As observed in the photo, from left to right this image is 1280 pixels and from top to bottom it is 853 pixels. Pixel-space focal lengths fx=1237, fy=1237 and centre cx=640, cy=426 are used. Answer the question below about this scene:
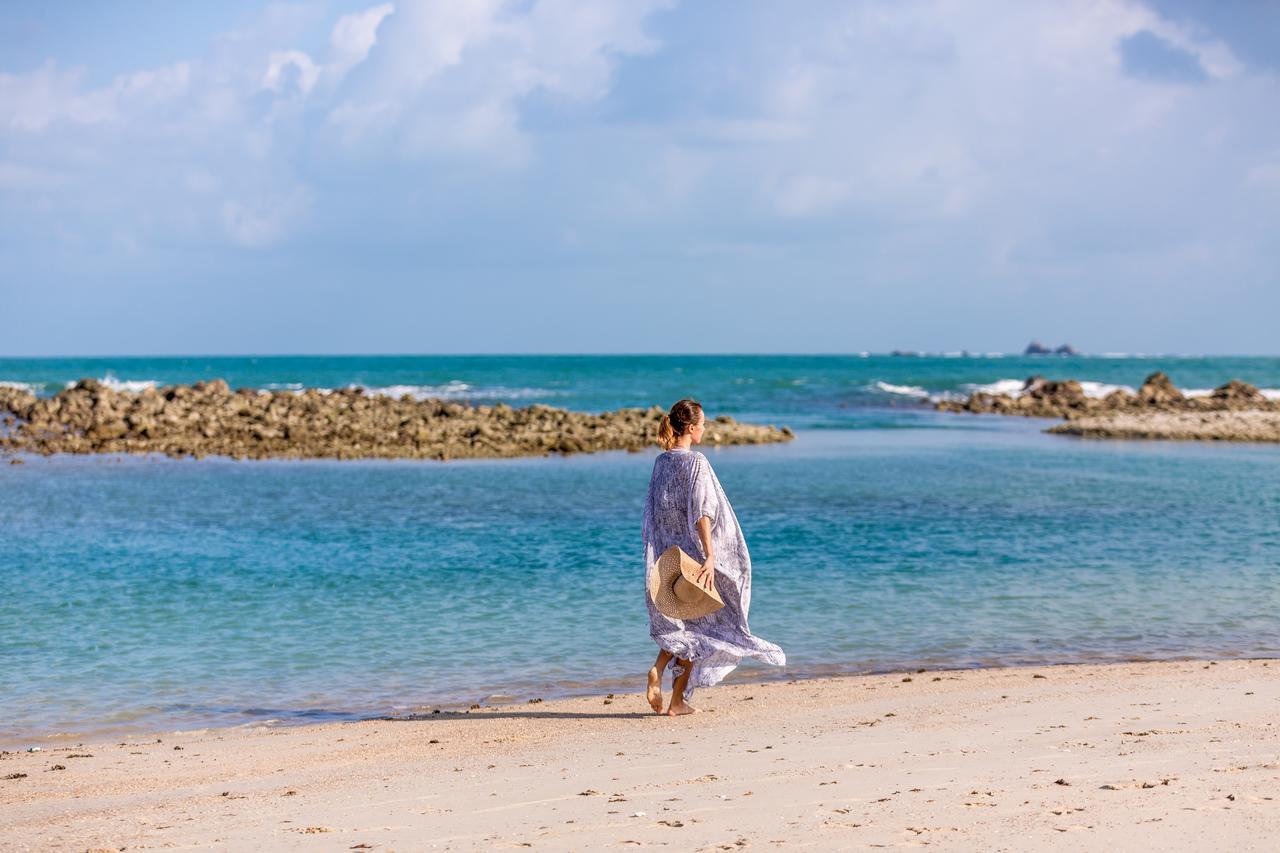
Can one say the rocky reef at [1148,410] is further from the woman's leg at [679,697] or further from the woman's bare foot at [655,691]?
the woman's bare foot at [655,691]

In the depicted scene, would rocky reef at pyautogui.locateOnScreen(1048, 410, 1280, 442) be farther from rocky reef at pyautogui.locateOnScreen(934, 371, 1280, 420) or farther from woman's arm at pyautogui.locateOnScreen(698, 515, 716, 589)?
woman's arm at pyautogui.locateOnScreen(698, 515, 716, 589)

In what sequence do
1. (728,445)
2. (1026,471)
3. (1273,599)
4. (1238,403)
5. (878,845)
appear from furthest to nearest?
(1238,403), (728,445), (1026,471), (1273,599), (878,845)

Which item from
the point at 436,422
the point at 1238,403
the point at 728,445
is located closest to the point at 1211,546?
the point at 728,445

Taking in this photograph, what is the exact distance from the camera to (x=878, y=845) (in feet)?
15.6

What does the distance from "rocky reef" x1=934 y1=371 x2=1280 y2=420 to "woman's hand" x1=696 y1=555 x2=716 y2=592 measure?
40191 mm

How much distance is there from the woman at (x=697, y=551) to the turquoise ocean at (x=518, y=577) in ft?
4.70

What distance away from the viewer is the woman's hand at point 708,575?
7465 millimetres

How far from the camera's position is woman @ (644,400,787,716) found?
7469 mm

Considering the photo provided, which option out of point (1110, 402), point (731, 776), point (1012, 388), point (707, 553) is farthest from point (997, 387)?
point (731, 776)

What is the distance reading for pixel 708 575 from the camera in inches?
A: 295

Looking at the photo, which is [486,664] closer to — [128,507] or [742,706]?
[742,706]

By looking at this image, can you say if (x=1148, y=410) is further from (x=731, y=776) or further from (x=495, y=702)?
(x=731, y=776)

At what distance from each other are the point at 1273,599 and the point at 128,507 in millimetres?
15932

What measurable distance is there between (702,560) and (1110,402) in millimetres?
45754
